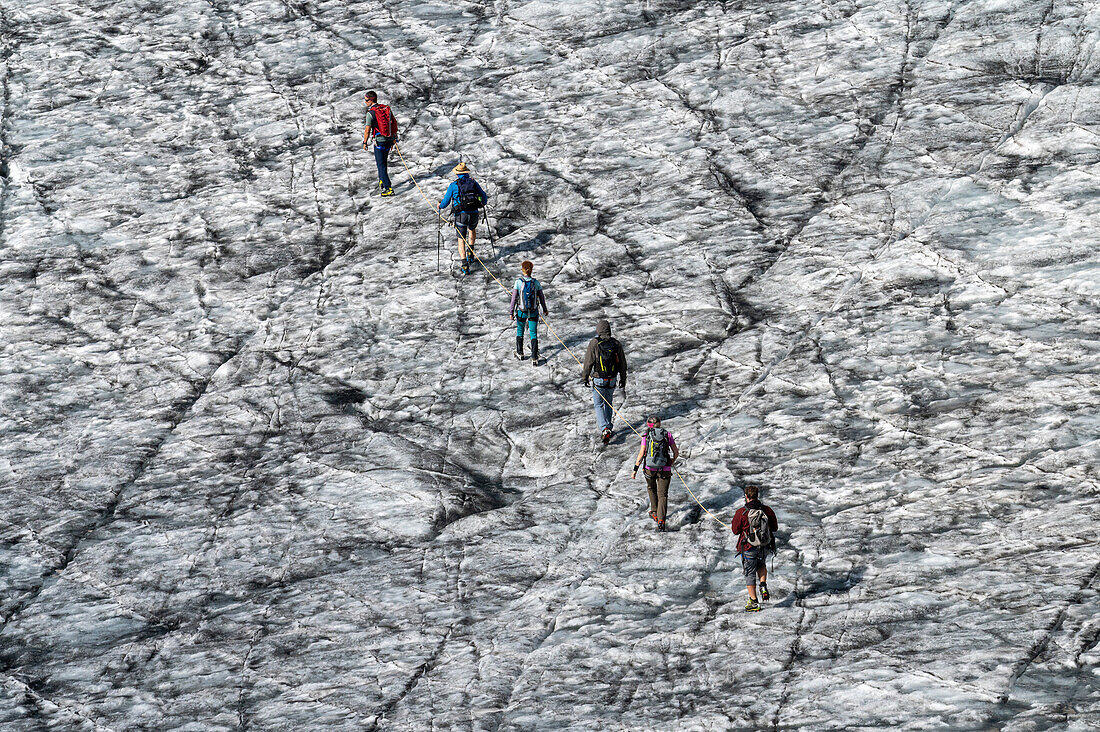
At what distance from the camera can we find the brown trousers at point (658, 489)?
1431 cm

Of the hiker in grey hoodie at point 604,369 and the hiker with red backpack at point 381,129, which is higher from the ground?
the hiker with red backpack at point 381,129

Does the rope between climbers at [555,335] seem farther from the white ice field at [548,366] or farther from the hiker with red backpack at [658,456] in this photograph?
the hiker with red backpack at [658,456]

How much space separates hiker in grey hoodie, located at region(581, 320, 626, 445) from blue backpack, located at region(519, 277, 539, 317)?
1854 millimetres

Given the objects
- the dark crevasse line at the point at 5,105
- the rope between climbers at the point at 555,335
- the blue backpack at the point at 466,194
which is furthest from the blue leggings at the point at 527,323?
the dark crevasse line at the point at 5,105

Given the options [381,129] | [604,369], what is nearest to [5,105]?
[381,129]

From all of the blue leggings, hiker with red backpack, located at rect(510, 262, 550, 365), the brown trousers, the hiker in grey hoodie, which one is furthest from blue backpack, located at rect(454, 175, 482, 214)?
the brown trousers

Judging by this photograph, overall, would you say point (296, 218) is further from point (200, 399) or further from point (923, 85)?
point (923, 85)

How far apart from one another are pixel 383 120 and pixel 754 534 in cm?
1358

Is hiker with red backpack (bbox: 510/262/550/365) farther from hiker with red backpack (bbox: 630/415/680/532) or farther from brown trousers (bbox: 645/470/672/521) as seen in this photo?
brown trousers (bbox: 645/470/672/521)

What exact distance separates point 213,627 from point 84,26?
2117 centimetres

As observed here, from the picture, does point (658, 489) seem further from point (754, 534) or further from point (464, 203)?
point (464, 203)

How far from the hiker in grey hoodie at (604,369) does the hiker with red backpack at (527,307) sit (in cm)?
184

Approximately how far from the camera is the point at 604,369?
1619 cm

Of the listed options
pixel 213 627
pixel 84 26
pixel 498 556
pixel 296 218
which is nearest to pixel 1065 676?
pixel 498 556
